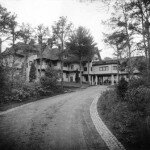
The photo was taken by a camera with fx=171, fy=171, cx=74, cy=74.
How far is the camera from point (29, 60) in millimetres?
50469

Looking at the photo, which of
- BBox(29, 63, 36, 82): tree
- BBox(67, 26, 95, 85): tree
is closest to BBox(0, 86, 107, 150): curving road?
BBox(29, 63, 36, 82): tree

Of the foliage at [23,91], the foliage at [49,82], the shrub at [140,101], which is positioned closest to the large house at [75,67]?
the foliage at [49,82]

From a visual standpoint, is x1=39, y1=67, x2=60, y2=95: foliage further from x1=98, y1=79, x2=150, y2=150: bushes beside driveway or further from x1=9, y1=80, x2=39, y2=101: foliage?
x1=98, y1=79, x2=150, y2=150: bushes beside driveway

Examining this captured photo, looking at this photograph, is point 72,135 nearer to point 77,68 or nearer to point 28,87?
point 28,87

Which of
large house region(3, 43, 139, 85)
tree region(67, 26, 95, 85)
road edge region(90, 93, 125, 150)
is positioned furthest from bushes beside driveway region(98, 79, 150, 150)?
large house region(3, 43, 139, 85)

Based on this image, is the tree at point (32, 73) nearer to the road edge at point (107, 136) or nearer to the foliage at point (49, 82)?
the foliage at point (49, 82)

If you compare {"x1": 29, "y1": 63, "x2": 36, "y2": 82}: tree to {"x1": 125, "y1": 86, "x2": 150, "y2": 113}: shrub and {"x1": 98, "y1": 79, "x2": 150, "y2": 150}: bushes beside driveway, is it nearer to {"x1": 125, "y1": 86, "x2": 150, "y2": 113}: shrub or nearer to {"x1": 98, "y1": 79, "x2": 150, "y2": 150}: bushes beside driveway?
{"x1": 98, "y1": 79, "x2": 150, "y2": 150}: bushes beside driveway

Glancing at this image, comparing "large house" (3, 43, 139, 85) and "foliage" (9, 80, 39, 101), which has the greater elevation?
"large house" (3, 43, 139, 85)

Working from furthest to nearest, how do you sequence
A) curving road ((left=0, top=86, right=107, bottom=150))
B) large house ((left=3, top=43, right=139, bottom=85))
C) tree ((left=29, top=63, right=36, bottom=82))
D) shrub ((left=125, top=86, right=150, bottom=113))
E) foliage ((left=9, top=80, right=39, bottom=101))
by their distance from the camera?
large house ((left=3, top=43, right=139, bottom=85)) < tree ((left=29, top=63, right=36, bottom=82)) < foliage ((left=9, top=80, right=39, bottom=101)) < shrub ((left=125, top=86, right=150, bottom=113)) < curving road ((left=0, top=86, right=107, bottom=150))

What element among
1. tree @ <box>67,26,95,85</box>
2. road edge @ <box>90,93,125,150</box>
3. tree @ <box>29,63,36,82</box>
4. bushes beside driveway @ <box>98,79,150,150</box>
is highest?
tree @ <box>67,26,95,85</box>

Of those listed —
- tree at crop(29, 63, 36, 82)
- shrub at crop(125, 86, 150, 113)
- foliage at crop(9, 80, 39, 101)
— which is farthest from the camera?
tree at crop(29, 63, 36, 82)

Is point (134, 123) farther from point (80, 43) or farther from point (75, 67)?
point (75, 67)

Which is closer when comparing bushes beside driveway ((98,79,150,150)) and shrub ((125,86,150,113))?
bushes beside driveway ((98,79,150,150))

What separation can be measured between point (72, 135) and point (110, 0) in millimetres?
7420
